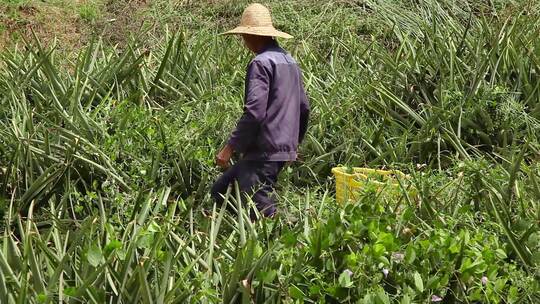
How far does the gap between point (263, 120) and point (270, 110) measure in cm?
6

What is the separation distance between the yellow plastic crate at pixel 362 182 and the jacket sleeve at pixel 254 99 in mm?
514

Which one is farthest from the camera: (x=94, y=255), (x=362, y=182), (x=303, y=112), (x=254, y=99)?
(x=303, y=112)

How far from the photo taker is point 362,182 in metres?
3.62

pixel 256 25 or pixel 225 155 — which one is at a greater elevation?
pixel 256 25

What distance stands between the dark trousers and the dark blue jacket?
47mm

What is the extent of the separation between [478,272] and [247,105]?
1634 mm

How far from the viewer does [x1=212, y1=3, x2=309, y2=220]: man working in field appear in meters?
4.05

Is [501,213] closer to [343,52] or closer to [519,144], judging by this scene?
[519,144]

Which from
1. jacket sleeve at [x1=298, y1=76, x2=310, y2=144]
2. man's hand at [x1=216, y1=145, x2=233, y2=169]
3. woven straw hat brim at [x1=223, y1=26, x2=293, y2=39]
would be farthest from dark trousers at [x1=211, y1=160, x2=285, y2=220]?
woven straw hat brim at [x1=223, y1=26, x2=293, y2=39]

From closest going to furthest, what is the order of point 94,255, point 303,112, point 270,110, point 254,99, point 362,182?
point 94,255, point 362,182, point 254,99, point 270,110, point 303,112

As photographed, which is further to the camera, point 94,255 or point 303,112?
point 303,112

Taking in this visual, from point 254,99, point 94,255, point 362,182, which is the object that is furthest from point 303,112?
point 94,255

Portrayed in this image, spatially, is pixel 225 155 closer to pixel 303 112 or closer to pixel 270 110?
pixel 270 110

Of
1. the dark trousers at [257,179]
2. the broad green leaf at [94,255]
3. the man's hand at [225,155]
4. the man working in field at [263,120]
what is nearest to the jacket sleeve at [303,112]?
the man working in field at [263,120]
